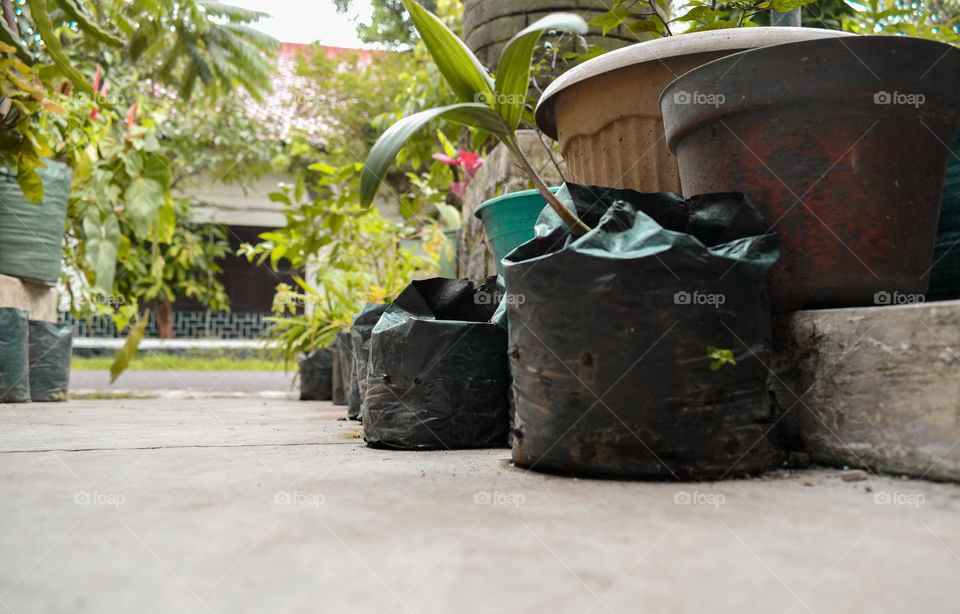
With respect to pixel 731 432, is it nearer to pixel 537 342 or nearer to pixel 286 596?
pixel 537 342

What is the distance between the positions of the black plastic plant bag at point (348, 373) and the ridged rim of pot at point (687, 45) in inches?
50.5

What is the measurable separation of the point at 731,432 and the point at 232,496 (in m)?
0.82

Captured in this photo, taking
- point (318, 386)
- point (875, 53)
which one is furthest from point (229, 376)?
point (875, 53)

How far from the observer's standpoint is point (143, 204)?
4.08 metres

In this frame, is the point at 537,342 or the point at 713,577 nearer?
the point at 713,577

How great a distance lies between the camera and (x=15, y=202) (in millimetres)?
3506

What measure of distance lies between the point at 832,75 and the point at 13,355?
354 cm

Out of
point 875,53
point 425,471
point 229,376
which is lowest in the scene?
point 229,376

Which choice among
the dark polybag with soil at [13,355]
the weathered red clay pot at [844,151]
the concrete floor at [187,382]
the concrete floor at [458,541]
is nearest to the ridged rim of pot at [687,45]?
the weathered red clay pot at [844,151]

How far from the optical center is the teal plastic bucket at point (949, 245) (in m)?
1.46

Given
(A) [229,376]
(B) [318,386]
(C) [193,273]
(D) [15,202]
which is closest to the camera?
(D) [15,202]

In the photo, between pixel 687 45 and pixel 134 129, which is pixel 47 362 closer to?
pixel 134 129

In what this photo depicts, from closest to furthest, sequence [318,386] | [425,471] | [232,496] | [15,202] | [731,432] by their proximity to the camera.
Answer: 1. [232,496]
2. [731,432]
3. [425,471]
4. [15,202]
5. [318,386]

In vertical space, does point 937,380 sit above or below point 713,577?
above
